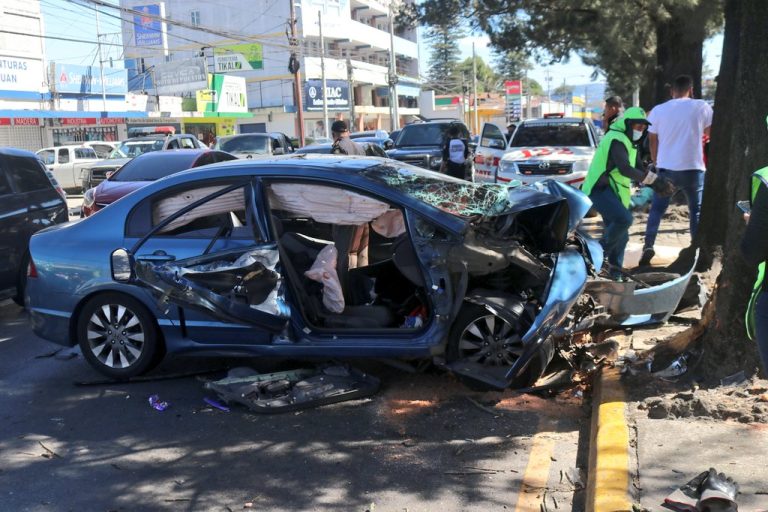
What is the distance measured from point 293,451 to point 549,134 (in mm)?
11079

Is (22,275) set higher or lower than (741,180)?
lower

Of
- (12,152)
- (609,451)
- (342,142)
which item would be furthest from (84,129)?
(609,451)

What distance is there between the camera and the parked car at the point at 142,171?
35.8 feet

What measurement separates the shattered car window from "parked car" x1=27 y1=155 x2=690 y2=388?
18 millimetres

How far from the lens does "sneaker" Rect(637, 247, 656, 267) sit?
8.90 meters

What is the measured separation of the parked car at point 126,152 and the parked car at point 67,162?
1481 millimetres

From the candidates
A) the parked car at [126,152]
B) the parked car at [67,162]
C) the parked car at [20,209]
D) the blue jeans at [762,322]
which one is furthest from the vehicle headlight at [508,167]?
the parked car at [67,162]

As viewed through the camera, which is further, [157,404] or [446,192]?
[446,192]

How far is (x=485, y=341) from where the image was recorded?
17.2 ft

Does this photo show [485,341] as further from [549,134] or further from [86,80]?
[86,80]

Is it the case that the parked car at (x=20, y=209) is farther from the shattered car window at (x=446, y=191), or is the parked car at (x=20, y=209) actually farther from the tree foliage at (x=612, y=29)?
the tree foliage at (x=612, y=29)

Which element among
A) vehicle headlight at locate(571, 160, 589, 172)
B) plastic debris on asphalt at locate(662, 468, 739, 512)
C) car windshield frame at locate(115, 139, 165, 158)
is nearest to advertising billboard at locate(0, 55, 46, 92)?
car windshield frame at locate(115, 139, 165, 158)

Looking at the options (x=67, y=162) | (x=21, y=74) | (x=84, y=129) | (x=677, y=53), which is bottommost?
(x=67, y=162)

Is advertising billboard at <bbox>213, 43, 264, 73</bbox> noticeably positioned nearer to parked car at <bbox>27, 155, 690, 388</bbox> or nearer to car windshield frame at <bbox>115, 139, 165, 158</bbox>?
car windshield frame at <bbox>115, 139, 165, 158</bbox>
